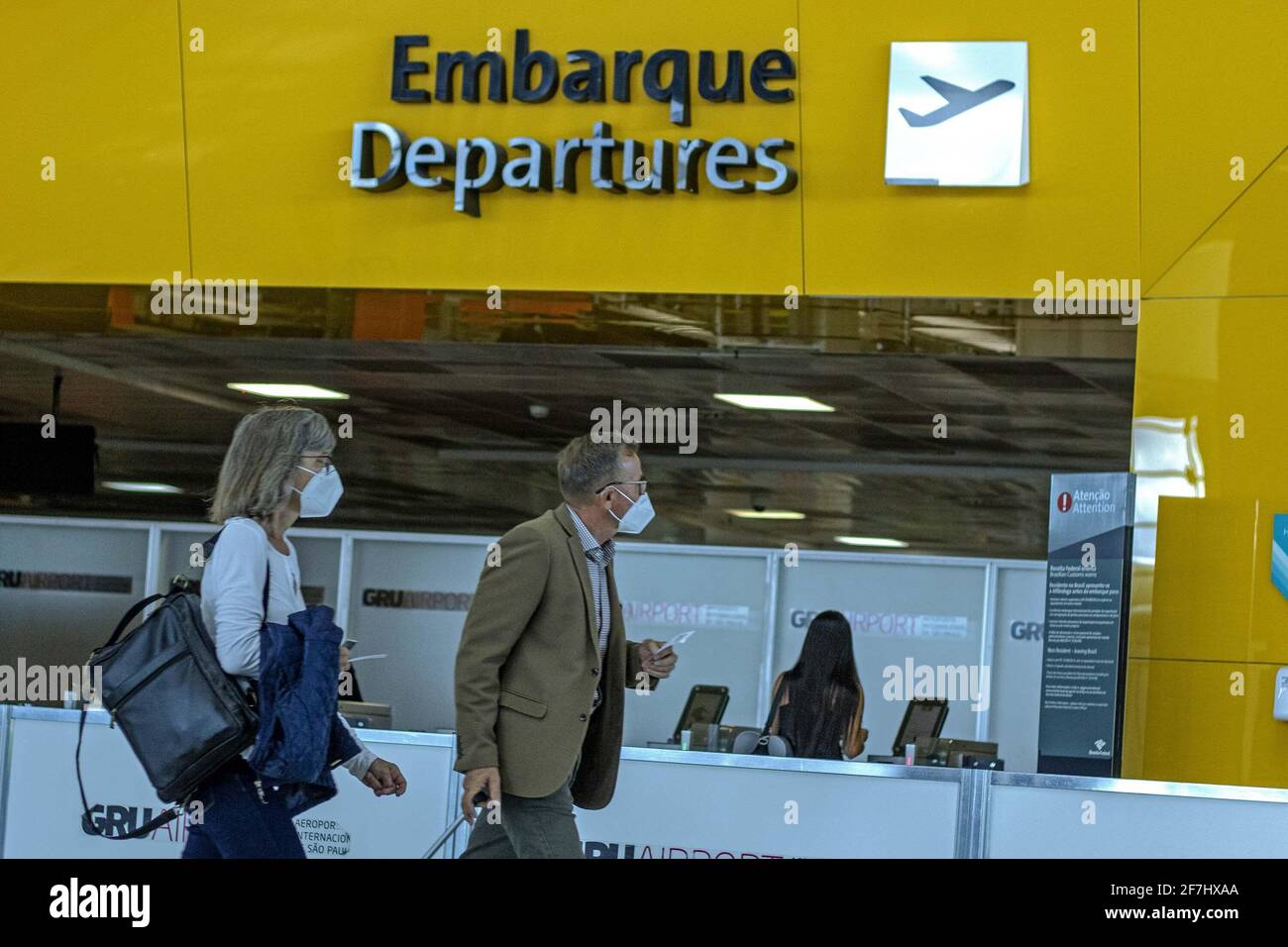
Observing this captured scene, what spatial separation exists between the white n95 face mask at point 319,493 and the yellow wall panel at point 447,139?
3723 mm

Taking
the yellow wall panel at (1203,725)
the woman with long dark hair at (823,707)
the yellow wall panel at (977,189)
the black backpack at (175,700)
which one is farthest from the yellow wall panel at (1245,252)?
the black backpack at (175,700)

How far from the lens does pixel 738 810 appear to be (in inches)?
213

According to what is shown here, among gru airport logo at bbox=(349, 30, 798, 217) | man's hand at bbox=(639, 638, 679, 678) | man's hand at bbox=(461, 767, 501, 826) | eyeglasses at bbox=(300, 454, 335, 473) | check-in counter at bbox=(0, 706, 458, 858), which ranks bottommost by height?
check-in counter at bbox=(0, 706, 458, 858)

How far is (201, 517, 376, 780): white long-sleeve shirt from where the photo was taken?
3562 millimetres

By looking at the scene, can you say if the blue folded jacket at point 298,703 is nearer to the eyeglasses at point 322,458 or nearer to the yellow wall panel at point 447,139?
the eyeglasses at point 322,458

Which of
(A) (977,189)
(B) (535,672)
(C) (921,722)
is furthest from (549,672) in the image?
(C) (921,722)

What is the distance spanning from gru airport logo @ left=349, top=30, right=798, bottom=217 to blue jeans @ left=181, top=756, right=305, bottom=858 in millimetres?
4591

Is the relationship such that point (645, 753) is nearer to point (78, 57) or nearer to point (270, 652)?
point (270, 652)

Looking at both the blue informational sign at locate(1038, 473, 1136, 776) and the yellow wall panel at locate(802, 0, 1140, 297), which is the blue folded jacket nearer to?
the blue informational sign at locate(1038, 473, 1136, 776)

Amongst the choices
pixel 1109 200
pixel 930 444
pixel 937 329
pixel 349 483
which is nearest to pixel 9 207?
pixel 937 329

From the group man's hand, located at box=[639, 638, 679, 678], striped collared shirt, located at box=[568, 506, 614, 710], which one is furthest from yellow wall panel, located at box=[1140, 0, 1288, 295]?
striped collared shirt, located at box=[568, 506, 614, 710]

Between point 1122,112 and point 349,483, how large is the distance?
10.8 m
